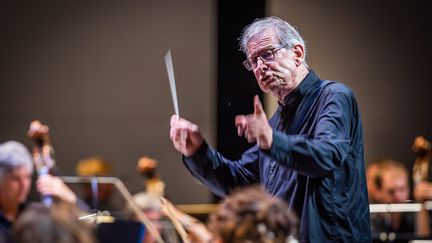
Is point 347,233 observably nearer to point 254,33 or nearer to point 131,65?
point 254,33

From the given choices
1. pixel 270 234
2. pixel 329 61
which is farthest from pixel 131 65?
pixel 270 234

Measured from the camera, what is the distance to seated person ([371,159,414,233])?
17.3 ft

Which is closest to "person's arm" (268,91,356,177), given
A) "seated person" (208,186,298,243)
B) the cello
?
"seated person" (208,186,298,243)

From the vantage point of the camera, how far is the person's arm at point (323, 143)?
2170 millimetres

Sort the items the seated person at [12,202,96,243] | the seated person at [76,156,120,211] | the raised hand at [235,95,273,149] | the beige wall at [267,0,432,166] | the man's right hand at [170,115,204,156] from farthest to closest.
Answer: the beige wall at [267,0,432,166], the seated person at [76,156,120,211], the man's right hand at [170,115,204,156], the raised hand at [235,95,273,149], the seated person at [12,202,96,243]

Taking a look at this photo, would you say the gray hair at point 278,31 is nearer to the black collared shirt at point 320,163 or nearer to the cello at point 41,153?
the black collared shirt at point 320,163

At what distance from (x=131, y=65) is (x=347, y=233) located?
4.61 m

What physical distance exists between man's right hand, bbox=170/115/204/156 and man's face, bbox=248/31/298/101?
0.27 meters

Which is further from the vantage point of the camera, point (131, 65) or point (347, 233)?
point (131, 65)

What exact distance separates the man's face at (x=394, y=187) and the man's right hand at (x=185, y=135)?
3.05 meters

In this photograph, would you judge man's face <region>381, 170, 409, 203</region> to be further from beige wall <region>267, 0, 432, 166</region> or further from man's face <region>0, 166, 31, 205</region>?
man's face <region>0, 166, 31, 205</region>

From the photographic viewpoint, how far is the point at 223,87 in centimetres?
590

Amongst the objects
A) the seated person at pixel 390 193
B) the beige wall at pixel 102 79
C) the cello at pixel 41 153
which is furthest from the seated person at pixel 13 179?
the beige wall at pixel 102 79

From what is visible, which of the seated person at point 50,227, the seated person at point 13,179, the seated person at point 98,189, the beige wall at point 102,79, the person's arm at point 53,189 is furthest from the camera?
the beige wall at point 102,79
